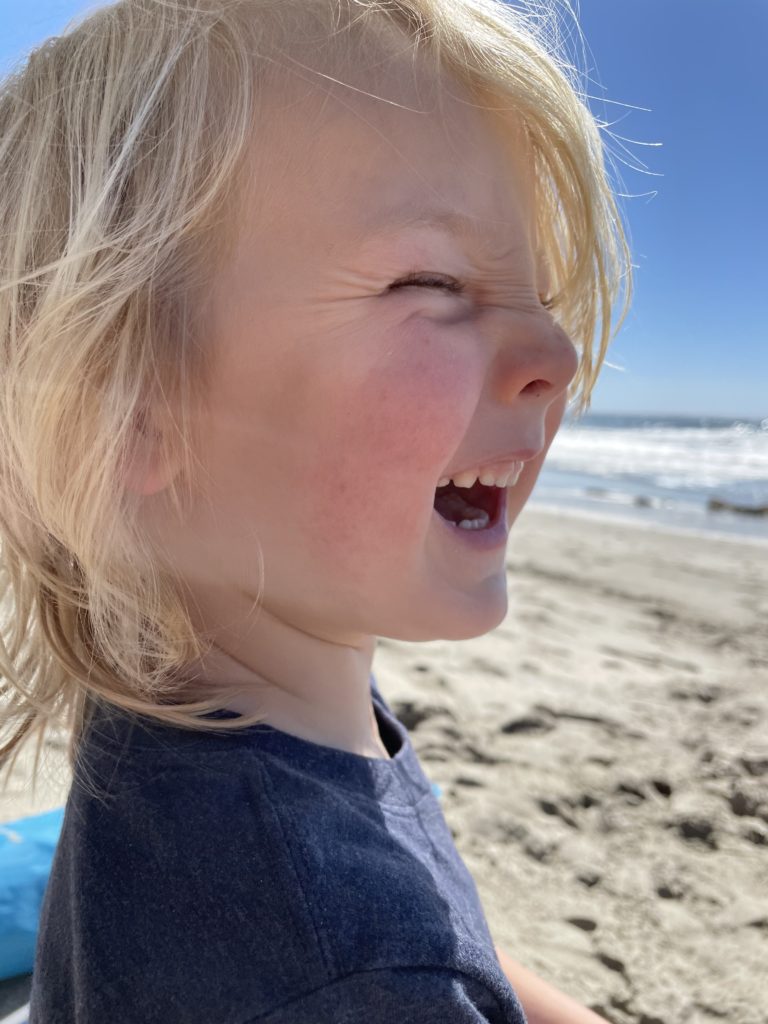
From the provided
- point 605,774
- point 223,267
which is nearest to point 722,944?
point 605,774

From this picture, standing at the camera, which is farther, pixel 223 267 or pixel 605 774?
pixel 605 774

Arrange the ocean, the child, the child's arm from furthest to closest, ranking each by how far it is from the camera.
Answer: the ocean → the child's arm → the child

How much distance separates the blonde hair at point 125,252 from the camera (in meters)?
0.97

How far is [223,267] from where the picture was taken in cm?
98

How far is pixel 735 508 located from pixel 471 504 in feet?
36.4

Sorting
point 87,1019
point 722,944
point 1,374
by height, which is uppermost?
point 1,374

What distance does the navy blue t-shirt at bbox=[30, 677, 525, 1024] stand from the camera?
769 mm

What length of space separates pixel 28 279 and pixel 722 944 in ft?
6.60

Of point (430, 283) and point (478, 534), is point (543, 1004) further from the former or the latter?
point (430, 283)

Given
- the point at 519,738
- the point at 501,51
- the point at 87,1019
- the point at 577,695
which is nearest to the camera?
the point at 87,1019

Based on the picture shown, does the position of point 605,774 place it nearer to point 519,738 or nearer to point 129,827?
point 519,738

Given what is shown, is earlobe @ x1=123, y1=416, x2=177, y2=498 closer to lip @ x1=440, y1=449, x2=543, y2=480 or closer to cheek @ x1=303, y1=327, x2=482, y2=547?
cheek @ x1=303, y1=327, x2=482, y2=547

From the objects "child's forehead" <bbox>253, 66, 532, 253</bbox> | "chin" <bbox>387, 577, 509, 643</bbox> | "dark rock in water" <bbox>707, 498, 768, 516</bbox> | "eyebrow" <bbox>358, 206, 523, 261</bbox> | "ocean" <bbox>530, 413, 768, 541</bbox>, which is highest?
"child's forehead" <bbox>253, 66, 532, 253</bbox>

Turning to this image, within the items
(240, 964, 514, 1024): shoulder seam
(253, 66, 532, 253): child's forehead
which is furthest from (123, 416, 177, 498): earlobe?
(240, 964, 514, 1024): shoulder seam
